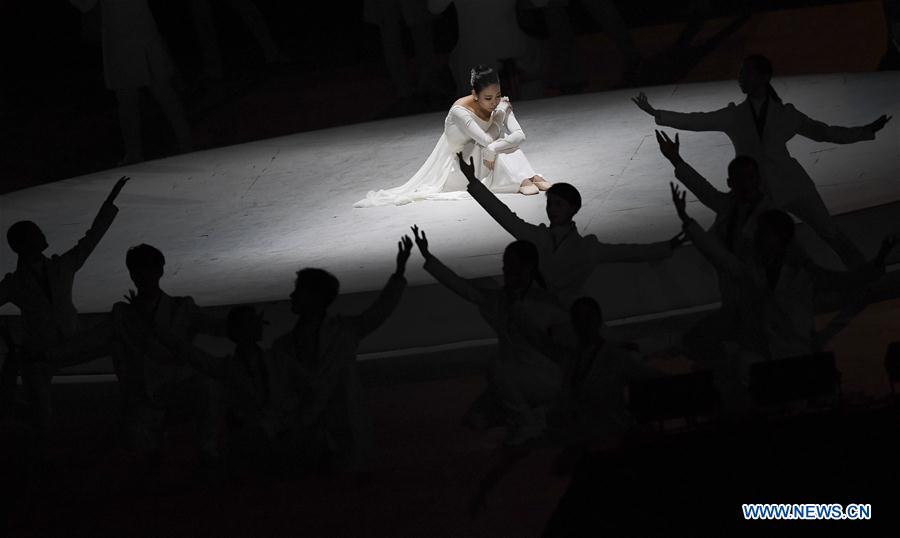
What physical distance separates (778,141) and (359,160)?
456 cm

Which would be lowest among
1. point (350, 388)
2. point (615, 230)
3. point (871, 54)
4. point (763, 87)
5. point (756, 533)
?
point (756, 533)

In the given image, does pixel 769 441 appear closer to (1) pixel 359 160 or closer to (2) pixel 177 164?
(1) pixel 359 160

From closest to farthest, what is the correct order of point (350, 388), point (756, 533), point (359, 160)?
1. point (756, 533)
2. point (350, 388)
3. point (359, 160)

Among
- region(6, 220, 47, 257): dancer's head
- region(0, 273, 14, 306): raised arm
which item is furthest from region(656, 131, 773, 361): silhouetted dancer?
region(0, 273, 14, 306): raised arm

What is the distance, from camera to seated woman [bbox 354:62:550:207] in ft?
30.6

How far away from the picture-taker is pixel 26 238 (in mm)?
6875

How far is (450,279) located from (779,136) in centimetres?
212

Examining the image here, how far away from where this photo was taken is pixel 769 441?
14.6 ft

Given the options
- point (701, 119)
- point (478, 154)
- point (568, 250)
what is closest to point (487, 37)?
point (478, 154)

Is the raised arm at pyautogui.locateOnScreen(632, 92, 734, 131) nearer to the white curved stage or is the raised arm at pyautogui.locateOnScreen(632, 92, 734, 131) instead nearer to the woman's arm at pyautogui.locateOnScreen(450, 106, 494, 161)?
the white curved stage

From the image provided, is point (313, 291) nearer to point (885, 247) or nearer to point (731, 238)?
point (731, 238)

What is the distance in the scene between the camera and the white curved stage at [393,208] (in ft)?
26.0

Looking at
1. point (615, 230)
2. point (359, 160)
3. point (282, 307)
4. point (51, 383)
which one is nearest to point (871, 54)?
point (359, 160)

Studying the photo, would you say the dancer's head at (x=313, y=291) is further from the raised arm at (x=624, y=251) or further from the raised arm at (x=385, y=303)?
the raised arm at (x=624, y=251)
